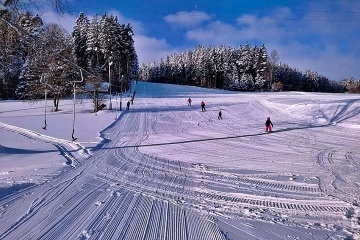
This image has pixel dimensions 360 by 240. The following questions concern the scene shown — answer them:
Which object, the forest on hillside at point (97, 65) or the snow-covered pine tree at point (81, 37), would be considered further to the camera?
the snow-covered pine tree at point (81, 37)

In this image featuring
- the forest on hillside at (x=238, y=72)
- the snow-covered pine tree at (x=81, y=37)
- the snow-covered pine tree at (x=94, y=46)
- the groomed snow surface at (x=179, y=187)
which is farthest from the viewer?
the forest on hillside at (x=238, y=72)

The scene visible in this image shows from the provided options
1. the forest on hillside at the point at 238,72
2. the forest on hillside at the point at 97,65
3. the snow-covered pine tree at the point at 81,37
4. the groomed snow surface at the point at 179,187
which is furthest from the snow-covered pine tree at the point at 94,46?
the groomed snow surface at the point at 179,187

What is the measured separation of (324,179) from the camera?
10.7 metres

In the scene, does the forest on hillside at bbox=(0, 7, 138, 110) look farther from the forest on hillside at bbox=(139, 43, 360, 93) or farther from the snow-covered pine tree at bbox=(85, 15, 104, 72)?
the forest on hillside at bbox=(139, 43, 360, 93)

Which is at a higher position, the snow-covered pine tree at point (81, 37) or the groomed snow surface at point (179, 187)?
the snow-covered pine tree at point (81, 37)

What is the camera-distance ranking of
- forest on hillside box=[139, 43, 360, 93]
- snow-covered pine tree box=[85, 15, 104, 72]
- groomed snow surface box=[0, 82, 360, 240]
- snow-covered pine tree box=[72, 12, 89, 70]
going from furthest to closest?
forest on hillside box=[139, 43, 360, 93], snow-covered pine tree box=[72, 12, 89, 70], snow-covered pine tree box=[85, 15, 104, 72], groomed snow surface box=[0, 82, 360, 240]

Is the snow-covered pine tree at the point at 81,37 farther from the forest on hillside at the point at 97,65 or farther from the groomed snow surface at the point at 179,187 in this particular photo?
the groomed snow surface at the point at 179,187

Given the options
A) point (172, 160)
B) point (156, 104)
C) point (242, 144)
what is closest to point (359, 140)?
point (242, 144)

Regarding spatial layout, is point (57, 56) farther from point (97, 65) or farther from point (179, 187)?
point (97, 65)

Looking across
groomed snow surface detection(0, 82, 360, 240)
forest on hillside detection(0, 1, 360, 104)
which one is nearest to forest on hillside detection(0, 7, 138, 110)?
forest on hillside detection(0, 1, 360, 104)

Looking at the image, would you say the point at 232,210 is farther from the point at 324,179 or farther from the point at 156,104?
the point at 156,104

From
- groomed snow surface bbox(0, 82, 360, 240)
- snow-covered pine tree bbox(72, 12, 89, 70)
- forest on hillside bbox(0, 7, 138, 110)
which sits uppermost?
snow-covered pine tree bbox(72, 12, 89, 70)

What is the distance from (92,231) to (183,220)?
5.86 feet

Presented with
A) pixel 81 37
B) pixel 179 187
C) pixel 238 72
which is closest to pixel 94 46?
pixel 81 37
